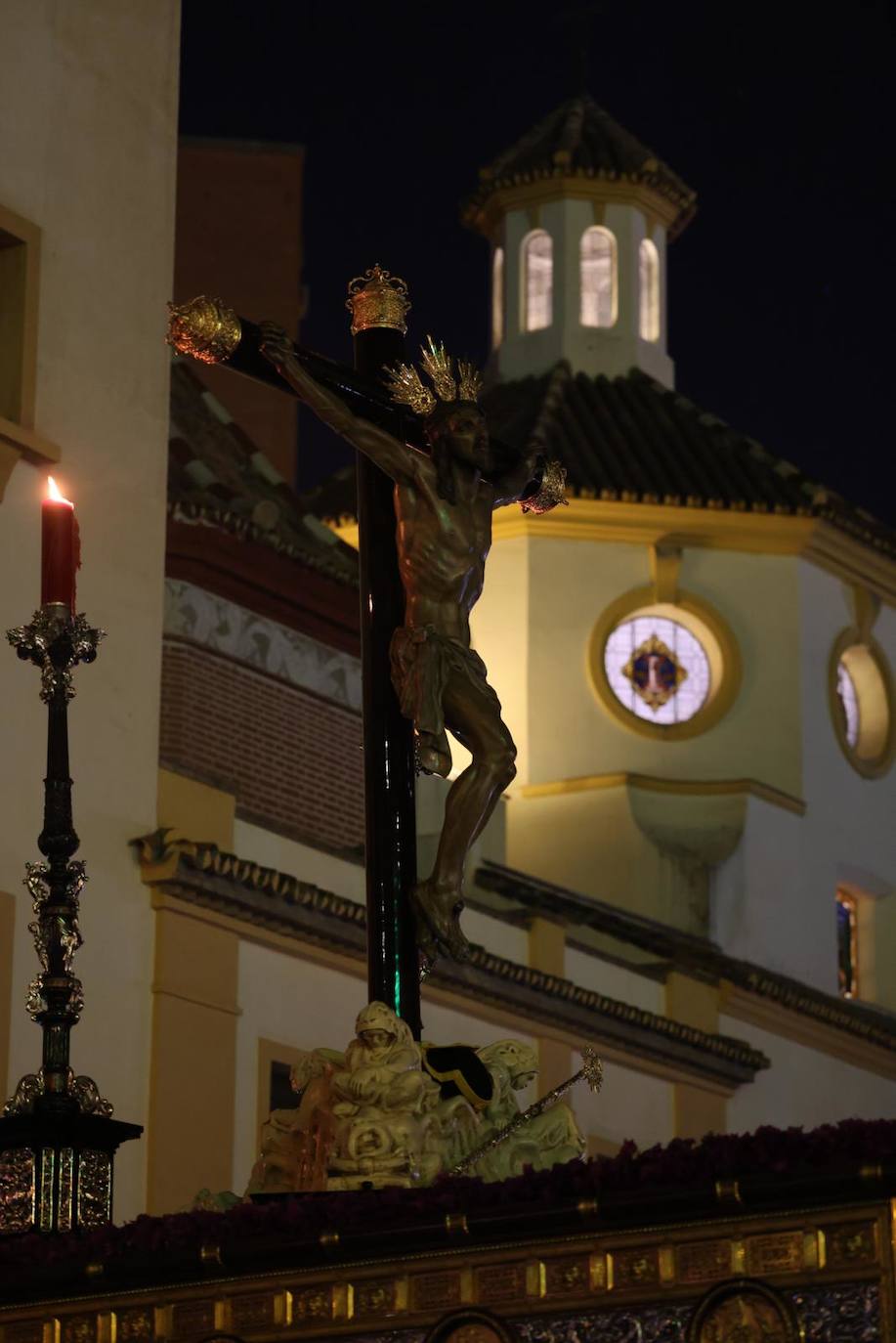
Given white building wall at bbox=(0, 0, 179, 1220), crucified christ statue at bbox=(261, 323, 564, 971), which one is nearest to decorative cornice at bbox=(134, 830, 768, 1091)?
white building wall at bbox=(0, 0, 179, 1220)

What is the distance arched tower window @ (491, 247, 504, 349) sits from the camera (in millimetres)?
29891

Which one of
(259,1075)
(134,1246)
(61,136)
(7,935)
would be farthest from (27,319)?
(134,1246)

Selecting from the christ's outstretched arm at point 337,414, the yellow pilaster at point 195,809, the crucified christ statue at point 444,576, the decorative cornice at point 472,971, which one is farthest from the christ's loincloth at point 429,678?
the yellow pilaster at point 195,809

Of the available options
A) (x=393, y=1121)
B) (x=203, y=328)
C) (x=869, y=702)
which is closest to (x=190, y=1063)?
(x=203, y=328)

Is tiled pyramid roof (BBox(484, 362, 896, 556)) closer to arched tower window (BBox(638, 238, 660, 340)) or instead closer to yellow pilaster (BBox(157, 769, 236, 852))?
arched tower window (BBox(638, 238, 660, 340))

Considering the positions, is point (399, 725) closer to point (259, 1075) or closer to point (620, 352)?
point (259, 1075)

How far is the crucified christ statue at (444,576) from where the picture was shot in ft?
25.2

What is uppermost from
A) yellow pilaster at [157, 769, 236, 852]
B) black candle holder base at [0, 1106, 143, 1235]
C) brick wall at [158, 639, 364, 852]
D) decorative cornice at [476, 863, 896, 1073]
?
brick wall at [158, 639, 364, 852]

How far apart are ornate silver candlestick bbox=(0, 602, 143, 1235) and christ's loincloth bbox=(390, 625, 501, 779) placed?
0.79m

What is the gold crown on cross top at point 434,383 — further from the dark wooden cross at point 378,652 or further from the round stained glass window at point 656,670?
the round stained glass window at point 656,670

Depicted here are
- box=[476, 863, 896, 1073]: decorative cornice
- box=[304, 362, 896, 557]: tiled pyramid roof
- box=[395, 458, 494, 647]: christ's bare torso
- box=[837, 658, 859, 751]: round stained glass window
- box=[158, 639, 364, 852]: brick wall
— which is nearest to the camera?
box=[395, 458, 494, 647]: christ's bare torso

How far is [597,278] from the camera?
29562 millimetres

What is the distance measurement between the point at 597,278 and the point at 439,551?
72.3 feet

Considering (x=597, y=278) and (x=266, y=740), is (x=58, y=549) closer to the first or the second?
(x=266, y=740)
